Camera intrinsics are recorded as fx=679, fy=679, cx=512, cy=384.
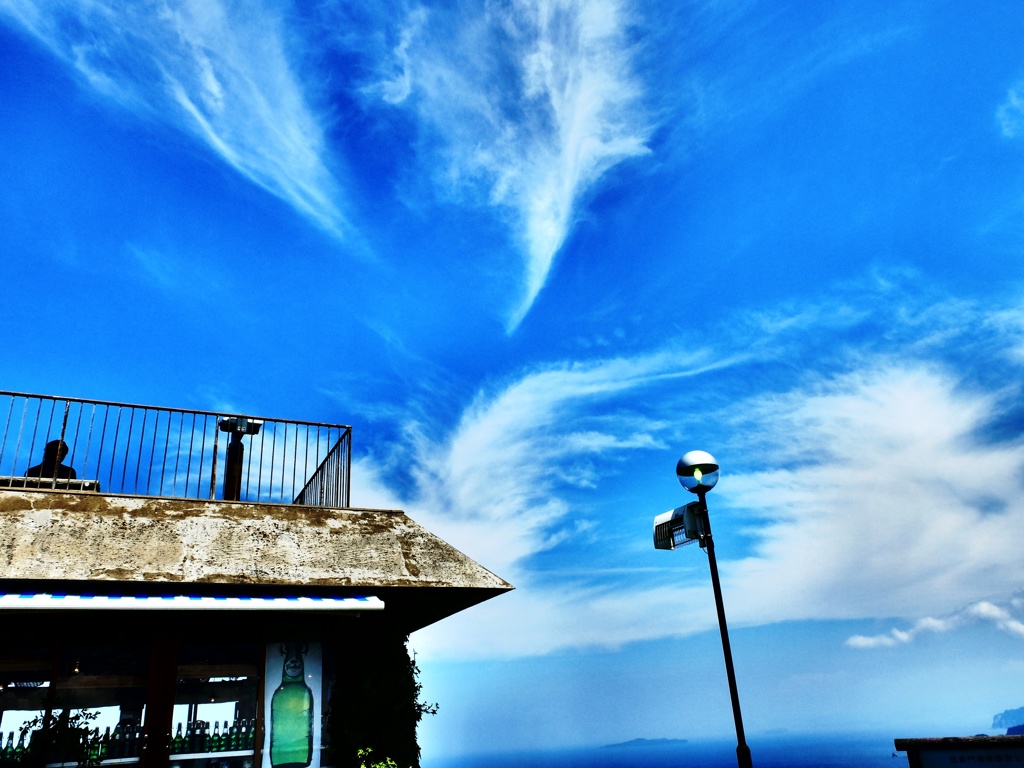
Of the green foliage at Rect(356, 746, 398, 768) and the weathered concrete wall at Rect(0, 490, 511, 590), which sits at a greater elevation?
the weathered concrete wall at Rect(0, 490, 511, 590)

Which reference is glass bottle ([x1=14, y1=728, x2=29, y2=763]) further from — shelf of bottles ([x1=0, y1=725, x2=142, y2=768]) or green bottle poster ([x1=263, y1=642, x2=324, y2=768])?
green bottle poster ([x1=263, y1=642, x2=324, y2=768])

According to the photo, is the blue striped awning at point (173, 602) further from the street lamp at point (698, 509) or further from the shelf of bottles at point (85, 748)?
the street lamp at point (698, 509)

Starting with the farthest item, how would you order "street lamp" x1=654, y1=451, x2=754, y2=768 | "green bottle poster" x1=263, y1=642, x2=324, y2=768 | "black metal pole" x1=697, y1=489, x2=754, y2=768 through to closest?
"green bottle poster" x1=263, y1=642, x2=324, y2=768 < "street lamp" x1=654, y1=451, x2=754, y2=768 < "black metal pole" x1=697, y1=489, x2=754, y2=768

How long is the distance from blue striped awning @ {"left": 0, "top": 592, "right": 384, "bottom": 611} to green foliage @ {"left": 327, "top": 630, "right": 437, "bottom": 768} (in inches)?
45.9

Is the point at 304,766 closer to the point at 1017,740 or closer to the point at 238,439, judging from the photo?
the point at 238,439

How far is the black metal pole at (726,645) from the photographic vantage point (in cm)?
706

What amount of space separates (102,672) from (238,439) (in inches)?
161

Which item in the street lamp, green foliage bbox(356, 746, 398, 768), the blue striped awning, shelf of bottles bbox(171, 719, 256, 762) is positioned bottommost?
green foliage bbox(356, 746, 398, 768)

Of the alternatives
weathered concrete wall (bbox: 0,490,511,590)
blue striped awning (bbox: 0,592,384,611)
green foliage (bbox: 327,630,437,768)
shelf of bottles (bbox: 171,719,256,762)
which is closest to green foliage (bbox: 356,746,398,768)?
green foliage (bbox: 327,630,437,768)

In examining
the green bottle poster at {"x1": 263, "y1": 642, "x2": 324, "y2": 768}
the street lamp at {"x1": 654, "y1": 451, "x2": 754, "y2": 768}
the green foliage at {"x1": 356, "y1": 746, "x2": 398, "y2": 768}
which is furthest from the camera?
the green bottle poster at {"x1": 263, "y1": 642, "x2": 324, "y2": 768}

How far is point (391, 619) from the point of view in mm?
9875

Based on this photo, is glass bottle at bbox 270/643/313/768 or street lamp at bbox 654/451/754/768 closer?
street lamp at bbox 654/451/754/768

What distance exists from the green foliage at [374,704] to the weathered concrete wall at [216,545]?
116cm

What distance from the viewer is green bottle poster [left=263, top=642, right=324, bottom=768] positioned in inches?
348
